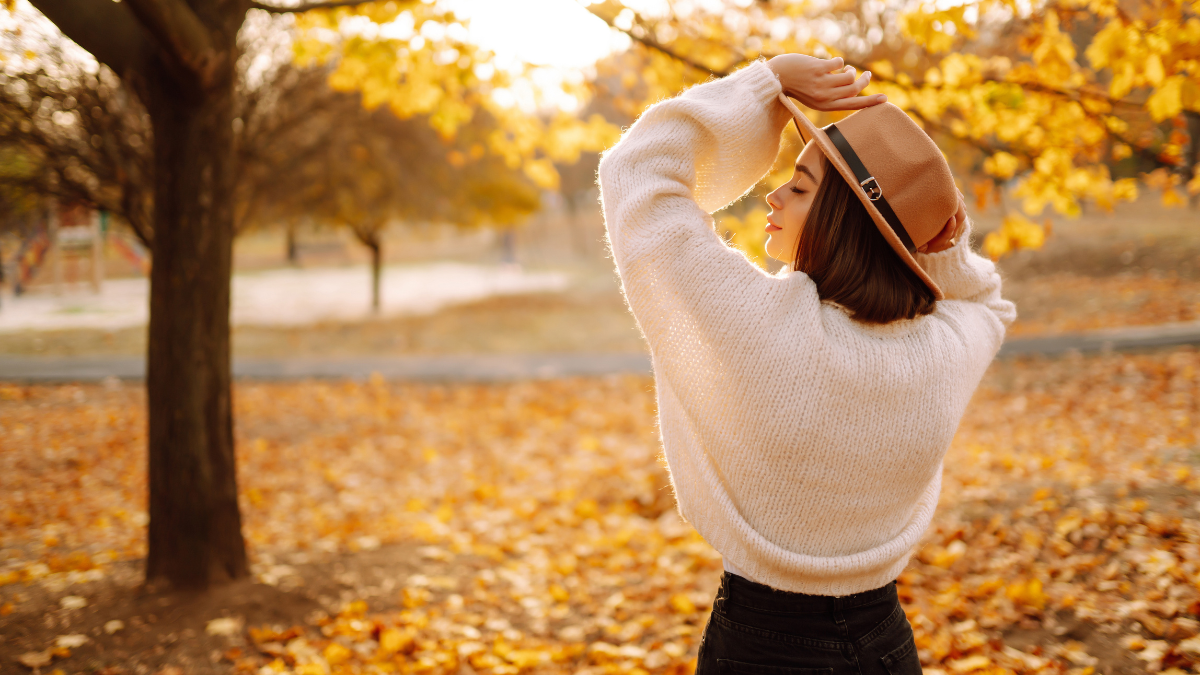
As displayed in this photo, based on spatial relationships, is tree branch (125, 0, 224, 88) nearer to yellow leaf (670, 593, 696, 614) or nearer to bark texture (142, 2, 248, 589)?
bark texture (142, 2, 248, 589)

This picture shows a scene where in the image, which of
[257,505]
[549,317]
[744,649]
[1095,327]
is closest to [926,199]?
[744,649]

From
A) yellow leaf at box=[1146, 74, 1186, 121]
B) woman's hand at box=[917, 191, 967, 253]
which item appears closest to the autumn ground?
yellow leaf at box=[1146, 74, 1186, 121]

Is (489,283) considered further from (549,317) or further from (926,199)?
(926,199)

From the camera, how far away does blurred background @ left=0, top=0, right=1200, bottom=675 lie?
3162mm

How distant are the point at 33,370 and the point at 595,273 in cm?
2588

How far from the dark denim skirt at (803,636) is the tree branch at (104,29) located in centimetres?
320

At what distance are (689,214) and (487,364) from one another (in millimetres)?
10048

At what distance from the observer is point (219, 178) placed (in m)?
3.37

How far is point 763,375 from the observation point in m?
1.32

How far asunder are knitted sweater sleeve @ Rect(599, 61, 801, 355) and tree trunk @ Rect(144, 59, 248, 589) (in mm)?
2608

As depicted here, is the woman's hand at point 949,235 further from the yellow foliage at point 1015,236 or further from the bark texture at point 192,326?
the bark texture at point 192,326

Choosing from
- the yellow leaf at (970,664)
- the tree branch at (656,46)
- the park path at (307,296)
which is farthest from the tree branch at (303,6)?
the yellow leaf at (970,664)

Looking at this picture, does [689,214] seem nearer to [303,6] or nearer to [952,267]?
[952,267]

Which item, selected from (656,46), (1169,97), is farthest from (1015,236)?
(656,46)
